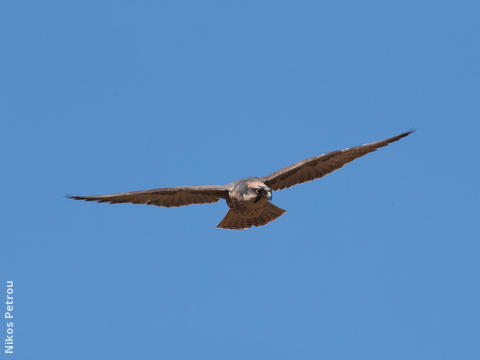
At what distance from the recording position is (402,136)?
12.8 meters

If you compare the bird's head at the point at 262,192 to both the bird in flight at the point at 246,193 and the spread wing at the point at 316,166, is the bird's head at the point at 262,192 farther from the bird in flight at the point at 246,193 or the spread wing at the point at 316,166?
the spread wing at the point at 316,166

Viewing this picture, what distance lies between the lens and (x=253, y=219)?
13.6m

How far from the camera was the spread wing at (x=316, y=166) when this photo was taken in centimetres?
1318

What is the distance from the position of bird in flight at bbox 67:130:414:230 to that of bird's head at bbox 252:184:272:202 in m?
0.12

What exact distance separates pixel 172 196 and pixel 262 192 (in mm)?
2238

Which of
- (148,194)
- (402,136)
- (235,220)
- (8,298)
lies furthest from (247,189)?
(8,298)

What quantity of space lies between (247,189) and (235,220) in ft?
4.34

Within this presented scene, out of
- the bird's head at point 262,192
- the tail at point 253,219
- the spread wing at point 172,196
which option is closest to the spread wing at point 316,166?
the tail at point 253,219

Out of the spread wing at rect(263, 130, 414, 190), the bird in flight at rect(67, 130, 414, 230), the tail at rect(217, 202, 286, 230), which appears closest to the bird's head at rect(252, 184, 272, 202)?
the bird in flight at rect(67, 130, 414, 230)

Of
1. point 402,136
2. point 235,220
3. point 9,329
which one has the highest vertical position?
point 402,136

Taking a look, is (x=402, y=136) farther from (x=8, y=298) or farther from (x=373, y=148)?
(x=8, y=298)

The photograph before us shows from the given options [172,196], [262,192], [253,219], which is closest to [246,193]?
[262,192]

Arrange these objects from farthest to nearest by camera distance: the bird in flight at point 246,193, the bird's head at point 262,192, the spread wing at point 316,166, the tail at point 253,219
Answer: the tail at point 253,219
the spread wing at point 316,166
the bird in flight at point 246,193
the bird's head at point 262,192

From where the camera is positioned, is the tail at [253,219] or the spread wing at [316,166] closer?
the spread wing at [316,166]
